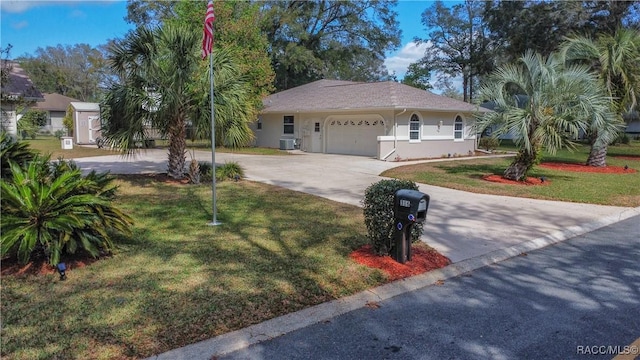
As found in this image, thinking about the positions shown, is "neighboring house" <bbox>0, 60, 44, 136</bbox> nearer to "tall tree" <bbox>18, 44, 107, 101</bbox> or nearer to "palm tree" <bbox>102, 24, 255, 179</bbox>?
"palm tree" <bbox>102, 24, 255, 179</bbox>

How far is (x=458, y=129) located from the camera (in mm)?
23719

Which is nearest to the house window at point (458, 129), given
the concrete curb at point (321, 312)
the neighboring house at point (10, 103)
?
the concrete curb at point (321, 312)

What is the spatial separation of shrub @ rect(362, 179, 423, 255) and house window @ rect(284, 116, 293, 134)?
21626 mm

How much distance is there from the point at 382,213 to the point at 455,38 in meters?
47.0

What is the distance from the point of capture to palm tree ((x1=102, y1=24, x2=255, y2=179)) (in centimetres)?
1061

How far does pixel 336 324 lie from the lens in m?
3.92

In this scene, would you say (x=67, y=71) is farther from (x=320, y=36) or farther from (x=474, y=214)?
(x=474, y=214)

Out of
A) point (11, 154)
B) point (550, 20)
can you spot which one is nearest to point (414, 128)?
point (550, 20)

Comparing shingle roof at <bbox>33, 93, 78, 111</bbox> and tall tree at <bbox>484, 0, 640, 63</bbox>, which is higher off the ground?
tall tree at <bbox>484, 0, 640, 63</bbox>

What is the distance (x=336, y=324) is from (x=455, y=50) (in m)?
48.6

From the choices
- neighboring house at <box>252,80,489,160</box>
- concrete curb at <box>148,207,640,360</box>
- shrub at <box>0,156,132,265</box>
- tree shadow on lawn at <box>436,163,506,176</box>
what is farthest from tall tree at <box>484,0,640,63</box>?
shrub at <box>0,156,132,265</box>

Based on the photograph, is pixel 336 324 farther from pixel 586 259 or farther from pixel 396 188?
pixel 586 259

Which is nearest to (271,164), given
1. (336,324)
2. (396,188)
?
(396,188)

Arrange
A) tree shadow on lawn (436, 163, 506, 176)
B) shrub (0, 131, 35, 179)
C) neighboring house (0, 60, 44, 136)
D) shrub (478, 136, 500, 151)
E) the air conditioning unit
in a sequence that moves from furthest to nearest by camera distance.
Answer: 1. shrub (478, 136, 500, 151)
2. the air conditioning unit
3. tree shadow on lawn (436, 163, 506, 176)
4. neighboring house (0, 60, 44, 136)
5. shrub (0, 131, 35, 179)
